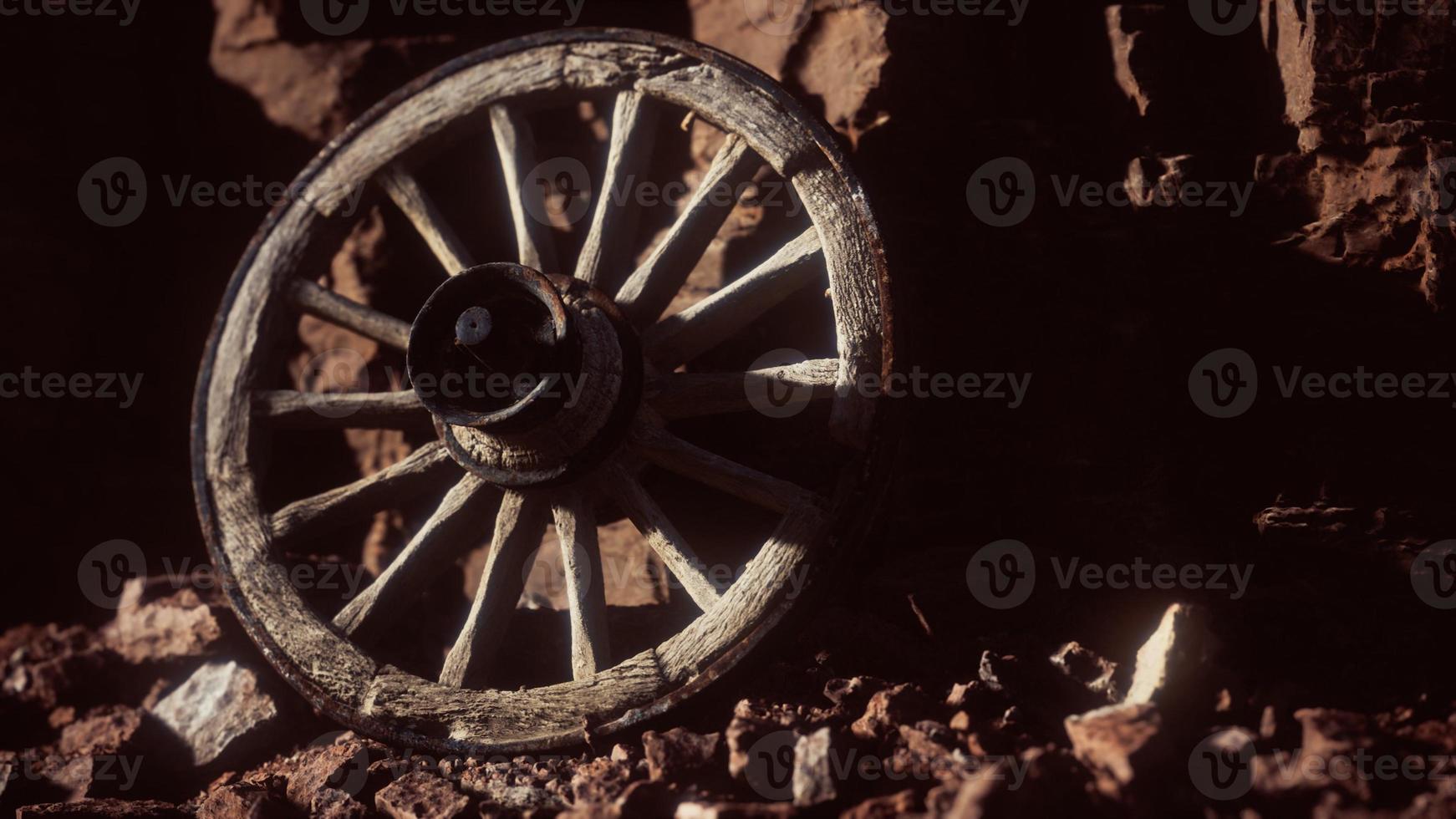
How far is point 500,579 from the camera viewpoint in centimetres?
226

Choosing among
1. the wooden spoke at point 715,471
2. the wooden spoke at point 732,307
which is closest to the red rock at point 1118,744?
the wooden spoke at point 715,471

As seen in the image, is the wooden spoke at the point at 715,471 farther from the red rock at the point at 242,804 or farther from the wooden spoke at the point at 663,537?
the red rock at the point at 242,804

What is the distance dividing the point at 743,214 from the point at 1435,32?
5.67ft

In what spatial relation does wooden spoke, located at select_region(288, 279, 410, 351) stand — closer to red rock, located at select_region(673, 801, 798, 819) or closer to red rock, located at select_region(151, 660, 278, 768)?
red rock, located at select_region(151, 660, 278, 768)

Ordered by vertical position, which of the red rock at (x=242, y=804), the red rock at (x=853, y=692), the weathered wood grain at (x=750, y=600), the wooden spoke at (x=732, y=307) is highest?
the wooden spoke at (x=732, y=307)

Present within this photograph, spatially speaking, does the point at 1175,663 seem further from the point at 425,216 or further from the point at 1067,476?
the point at 425,216

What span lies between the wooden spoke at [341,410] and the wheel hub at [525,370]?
319 mm

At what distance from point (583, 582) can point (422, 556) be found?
1.47 ft

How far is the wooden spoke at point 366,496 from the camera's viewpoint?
2.39m

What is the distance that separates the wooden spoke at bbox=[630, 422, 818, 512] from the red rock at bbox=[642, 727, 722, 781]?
505mm

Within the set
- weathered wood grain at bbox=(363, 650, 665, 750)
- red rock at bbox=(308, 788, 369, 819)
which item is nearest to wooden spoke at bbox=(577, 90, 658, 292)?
weathered wood grain at bbox=(363, 650, 665, 750)

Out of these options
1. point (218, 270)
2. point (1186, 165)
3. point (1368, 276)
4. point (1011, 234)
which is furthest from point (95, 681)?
point (1368, 276)

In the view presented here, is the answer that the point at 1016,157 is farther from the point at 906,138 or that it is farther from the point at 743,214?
the point at 743,214

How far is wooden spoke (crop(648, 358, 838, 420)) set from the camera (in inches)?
81.6
